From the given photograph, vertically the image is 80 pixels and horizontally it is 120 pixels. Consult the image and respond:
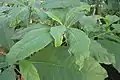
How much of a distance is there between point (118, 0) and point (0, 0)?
49cm

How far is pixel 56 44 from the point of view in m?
0.54

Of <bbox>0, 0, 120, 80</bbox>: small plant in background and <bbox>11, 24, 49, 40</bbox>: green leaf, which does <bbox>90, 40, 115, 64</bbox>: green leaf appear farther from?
<bbox>11, 24, 49, 40</bbox>: green leaf

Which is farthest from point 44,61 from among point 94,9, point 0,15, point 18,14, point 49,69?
point 94,9

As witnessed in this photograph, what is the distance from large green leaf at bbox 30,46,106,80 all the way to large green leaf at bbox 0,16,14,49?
0.08m

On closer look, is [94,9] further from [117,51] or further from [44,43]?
[44,43]

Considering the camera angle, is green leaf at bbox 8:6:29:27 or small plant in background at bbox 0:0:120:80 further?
green leaf at bbox 8:6:29:27

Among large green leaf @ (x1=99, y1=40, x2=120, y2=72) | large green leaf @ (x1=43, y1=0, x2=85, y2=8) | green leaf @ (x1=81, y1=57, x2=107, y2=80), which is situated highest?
large green leaf @ (x1=43, y1=0, x2=85, y2=8)

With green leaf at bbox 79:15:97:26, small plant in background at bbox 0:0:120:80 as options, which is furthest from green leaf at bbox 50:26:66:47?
green leaf at bbox 79:15:97:26

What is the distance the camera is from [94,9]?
3.43 ft

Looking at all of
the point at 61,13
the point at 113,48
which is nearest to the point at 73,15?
the point at 61,13

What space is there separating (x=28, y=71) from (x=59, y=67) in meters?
0.08


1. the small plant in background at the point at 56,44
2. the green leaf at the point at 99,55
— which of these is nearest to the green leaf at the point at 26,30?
the small plant in background at the point at 56,44

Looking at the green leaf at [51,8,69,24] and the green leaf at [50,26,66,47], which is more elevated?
the green leaf at [51,8,69,24]

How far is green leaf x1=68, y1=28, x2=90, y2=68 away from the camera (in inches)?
20.4
